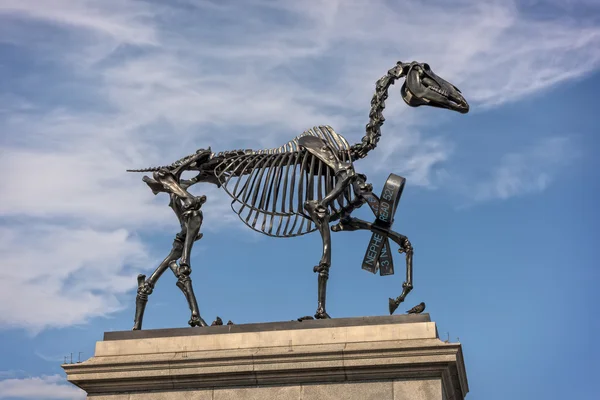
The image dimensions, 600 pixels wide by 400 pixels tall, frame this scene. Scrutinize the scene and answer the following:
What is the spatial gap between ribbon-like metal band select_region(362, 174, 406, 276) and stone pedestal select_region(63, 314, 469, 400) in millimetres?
1820

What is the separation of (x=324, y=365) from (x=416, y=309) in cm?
177

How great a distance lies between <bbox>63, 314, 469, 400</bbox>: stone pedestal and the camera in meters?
16.5

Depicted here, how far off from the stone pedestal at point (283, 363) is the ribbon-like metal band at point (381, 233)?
71.6 inches

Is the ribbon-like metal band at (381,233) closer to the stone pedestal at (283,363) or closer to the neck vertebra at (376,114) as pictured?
the neck vertebra at (376,114)

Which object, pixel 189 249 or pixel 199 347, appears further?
pixel 189 249

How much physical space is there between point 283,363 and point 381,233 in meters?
3.15

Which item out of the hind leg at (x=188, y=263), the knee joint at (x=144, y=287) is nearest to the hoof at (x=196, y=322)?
the hind leg at (x=188, y=263)

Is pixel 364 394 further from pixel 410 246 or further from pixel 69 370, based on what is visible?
pixel 69 370

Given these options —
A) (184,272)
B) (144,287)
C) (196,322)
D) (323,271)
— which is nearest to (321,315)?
(323,271)

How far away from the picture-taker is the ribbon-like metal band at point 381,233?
61.7ft

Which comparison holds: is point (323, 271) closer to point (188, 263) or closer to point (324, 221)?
point (324, 221)

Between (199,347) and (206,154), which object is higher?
(206,154)

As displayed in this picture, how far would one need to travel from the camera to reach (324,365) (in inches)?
658

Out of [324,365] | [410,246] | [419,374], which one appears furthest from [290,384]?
[410,246]
